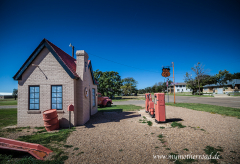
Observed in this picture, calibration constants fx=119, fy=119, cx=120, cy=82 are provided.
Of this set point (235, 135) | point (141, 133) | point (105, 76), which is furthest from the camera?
point (105, 76)

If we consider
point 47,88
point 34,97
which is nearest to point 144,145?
point 47,88

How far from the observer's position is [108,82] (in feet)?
100

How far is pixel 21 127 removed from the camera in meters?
7.18

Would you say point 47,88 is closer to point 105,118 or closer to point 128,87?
point 105,118

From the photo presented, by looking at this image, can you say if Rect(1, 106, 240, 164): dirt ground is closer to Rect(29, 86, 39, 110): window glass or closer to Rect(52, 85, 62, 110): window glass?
Rect(52, 85, 62, 110): window glass

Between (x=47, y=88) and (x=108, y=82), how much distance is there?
76.6 ft

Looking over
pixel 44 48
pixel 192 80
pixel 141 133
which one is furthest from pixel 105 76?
pixel 192 80

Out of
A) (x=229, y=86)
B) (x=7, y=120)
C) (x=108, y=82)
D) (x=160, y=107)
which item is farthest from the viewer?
(x=229, y=86)

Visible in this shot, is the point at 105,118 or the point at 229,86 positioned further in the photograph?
the point at 229,86

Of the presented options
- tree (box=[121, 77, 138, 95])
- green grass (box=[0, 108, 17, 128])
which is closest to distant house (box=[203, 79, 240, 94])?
tree (box=[121, 77, 138, 95])

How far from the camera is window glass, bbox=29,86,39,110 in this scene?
290 inches

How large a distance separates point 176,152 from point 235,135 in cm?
347

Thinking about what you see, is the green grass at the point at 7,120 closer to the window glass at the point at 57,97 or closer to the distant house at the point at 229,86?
the window glass at the point at 57,97

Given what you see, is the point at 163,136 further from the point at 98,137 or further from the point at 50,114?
the point at 50,114
